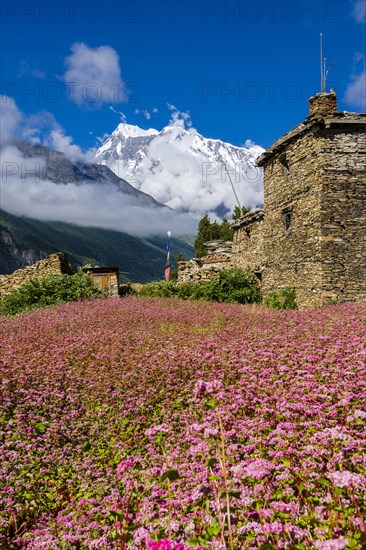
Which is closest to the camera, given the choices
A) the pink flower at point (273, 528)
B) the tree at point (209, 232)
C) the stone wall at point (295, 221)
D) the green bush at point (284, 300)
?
the pink flower at point (273, 528)

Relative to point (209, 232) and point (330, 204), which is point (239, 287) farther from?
point (209, 232)

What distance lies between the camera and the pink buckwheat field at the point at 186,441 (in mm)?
2443

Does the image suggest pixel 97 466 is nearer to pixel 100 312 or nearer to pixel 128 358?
pixel 128 358

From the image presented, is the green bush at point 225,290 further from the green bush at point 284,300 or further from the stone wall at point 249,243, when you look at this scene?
the green bush at point 284,300

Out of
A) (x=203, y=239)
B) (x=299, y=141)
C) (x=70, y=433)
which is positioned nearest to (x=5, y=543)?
(x=70, y=433)

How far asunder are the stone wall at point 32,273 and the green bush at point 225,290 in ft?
21.0

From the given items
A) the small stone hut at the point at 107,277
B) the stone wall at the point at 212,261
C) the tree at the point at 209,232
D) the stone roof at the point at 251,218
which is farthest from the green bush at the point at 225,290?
the tree at the point at 209,232

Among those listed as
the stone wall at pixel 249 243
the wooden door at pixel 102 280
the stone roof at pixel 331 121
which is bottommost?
the wooden door at pixel 102 280

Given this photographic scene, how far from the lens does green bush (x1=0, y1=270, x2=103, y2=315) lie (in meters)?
19.2

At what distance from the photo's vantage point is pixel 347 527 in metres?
2.41

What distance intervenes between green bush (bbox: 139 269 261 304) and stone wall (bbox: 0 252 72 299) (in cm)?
639

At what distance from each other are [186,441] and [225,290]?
1839 cm

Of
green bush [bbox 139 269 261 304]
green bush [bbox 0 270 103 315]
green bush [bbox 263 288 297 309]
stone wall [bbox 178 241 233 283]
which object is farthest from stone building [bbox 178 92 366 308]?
green bush [bbox 0 270 103 315]

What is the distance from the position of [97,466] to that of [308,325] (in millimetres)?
5447
